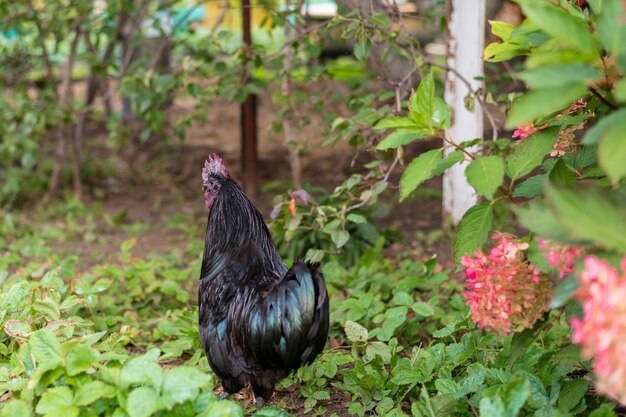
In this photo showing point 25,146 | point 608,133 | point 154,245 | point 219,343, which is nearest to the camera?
point 608,133

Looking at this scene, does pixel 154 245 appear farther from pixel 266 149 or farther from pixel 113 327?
pixel 266 149

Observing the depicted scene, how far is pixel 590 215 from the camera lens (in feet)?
5.51

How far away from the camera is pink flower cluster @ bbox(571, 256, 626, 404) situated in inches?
60.9

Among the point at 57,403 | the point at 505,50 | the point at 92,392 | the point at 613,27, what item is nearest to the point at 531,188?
the point at 505,50

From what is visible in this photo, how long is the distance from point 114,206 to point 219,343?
156 inches

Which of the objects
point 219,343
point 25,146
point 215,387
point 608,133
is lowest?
point 215,387

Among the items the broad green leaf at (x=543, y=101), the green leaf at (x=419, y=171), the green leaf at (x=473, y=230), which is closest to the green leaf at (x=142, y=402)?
the green leaf at (x=419, y=171)

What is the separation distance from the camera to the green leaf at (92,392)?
7.38 feet

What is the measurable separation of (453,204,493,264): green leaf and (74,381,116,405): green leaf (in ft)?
3.98

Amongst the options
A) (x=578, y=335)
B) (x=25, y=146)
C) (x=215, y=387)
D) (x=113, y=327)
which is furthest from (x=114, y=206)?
(x=578, y=335)

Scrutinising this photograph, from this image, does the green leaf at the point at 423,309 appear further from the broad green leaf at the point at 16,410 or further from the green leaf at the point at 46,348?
the broad green leaf at the point at 16,410

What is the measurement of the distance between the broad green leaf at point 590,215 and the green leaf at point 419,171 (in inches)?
19.5

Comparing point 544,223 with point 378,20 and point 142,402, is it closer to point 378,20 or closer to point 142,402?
point 142,402

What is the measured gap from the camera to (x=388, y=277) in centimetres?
428
